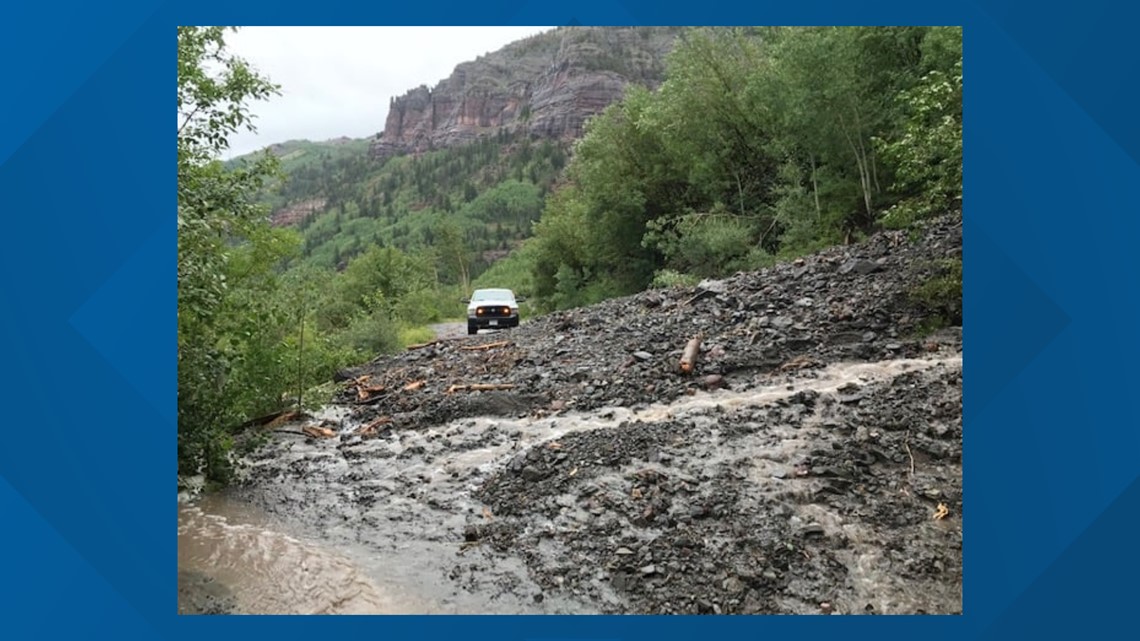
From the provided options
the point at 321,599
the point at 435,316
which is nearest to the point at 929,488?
the point at 321,599

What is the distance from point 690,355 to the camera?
12.1 metres

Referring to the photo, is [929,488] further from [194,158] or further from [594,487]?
[194,158]

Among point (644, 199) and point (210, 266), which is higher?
point (644, 199)

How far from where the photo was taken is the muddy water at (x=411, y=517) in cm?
582

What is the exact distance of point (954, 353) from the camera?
11.1 meters

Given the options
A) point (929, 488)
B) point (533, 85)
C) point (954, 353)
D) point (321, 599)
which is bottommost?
point (321, 599)

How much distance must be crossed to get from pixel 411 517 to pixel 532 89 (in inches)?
5515

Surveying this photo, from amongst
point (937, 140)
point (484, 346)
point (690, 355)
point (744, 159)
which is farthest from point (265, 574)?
point (744, 159)

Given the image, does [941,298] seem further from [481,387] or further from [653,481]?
[481,387]

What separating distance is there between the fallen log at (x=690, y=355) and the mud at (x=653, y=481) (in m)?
0.17

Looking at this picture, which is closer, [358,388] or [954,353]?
[954,353]

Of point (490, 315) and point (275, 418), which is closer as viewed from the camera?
point (275, 418)

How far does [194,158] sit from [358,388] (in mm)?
6904

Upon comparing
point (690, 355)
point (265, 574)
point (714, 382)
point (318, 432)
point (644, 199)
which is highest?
point (644, 199)
